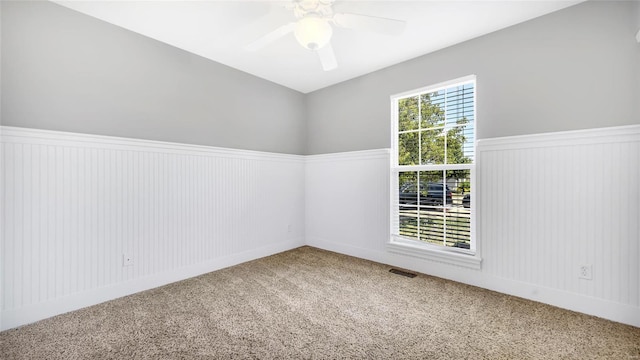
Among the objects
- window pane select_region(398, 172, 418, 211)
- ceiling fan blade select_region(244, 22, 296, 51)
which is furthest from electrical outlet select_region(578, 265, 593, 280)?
ceiling fan blade select_region(244, 22, 296, 51)

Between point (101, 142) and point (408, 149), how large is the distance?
9.76 feet

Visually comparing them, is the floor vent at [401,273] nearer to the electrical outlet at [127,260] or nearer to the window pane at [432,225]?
the window pane at [432,225]

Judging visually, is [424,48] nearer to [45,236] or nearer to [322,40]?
[322,40]

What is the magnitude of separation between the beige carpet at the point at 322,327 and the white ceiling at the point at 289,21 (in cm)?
213

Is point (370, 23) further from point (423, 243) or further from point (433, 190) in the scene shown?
point (423, 243)

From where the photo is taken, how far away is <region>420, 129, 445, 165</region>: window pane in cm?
275

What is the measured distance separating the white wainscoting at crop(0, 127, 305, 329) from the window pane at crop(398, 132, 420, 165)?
182 centimetres

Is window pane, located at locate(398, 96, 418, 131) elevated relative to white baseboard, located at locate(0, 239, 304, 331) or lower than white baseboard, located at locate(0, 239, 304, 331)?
elevated

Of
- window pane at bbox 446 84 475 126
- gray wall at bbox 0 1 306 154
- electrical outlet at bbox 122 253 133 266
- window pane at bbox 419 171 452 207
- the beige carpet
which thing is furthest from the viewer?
window pane at bbox 419 171 452 207

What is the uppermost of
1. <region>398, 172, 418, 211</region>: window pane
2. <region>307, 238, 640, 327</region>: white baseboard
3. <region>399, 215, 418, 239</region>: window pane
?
<region>398, 172, 418, 211</region>: window pane

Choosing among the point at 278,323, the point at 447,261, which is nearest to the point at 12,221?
the point at 278,323

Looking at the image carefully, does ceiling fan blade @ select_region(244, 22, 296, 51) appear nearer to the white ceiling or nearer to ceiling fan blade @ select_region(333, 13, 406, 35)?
the white ceiling

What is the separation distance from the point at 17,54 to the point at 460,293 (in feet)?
12.8

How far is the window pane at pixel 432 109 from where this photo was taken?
2.75m
